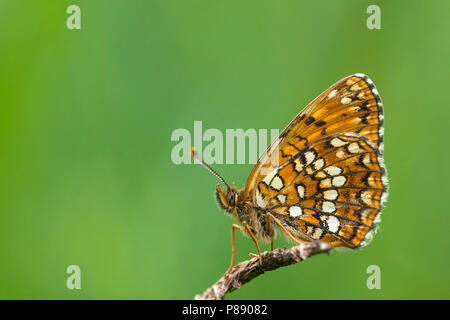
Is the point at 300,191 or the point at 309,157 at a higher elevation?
the point at 309,157

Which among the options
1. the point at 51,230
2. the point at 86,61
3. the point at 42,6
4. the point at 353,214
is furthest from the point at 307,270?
the point at 42,6

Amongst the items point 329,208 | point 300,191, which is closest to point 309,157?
point 300,191

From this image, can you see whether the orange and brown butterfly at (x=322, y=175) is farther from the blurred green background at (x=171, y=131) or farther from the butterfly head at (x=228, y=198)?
the blurred green background at (x=171, y=131)

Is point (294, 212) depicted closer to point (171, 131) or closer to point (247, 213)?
point (247, 213)

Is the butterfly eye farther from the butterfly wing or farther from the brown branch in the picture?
the brown branch

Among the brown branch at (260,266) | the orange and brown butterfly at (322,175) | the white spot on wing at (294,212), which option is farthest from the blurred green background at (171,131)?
the brown branch at (260,266)

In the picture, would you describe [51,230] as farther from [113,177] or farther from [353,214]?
[353,214]

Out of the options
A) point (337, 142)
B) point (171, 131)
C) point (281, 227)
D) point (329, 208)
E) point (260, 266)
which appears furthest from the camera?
point (171, 131)
